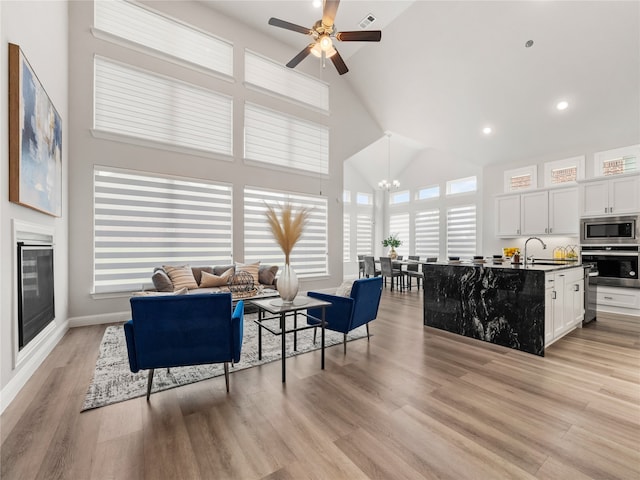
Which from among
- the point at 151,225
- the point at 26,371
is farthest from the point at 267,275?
the point at 26,371

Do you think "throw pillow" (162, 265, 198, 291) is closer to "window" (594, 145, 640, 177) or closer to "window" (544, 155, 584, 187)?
"window" (544, 155, 584, 187)

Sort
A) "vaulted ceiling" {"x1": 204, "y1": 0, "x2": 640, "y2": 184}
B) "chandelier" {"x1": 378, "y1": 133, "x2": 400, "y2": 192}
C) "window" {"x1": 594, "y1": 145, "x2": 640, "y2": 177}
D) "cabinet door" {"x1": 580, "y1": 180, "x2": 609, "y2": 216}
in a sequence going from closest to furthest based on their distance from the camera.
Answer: "vaulted ceiling" {"x1": 204, "y1": 0, "x2": 640, "y2": 184}, "cabinet door" {"x1": 580, "y1": 180, "x2": 609, "y2": 216}, "window" {"x1": 594, "y1": 145, "x2": 640, "y2": 177}, "chandelier" {"x1": 378, "y1": 133, "x2": 400, "y2": 192}

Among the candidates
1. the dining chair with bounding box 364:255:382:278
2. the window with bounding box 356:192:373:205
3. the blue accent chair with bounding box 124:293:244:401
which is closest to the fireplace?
the blue accent chair with bounding box 124:293:244:401

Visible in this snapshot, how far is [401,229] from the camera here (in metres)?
10.2

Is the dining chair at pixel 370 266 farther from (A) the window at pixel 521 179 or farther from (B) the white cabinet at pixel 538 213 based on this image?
(A) the window at pixel 521 179

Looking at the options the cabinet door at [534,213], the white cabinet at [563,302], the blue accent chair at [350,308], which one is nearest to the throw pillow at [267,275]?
the blue accent chair at [350,308]

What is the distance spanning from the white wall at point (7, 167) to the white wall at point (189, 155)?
0.17 metres

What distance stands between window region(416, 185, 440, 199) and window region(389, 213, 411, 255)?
789 mm

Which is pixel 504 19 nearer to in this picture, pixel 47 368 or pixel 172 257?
pixel 172 257

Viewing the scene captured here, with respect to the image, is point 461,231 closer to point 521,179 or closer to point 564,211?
point 521,179

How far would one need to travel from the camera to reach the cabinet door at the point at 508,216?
21.8 feet

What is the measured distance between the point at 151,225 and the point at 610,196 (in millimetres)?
7947

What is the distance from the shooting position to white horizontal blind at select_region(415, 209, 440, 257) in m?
9.09

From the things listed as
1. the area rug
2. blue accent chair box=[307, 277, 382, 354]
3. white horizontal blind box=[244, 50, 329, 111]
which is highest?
white horizontal blind box=[244, 50, 329, 111]
